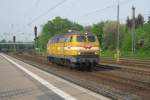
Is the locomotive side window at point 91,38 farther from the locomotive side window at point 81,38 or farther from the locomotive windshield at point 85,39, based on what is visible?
the locomotive side window at point 81,38

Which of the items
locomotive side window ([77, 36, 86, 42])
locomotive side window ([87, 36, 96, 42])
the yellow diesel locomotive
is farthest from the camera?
locomotive side window ([87, 36, 96, 42])

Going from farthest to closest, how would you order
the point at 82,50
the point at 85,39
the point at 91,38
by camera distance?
the point at 91,38
the point at 85,39
the point at 82,50

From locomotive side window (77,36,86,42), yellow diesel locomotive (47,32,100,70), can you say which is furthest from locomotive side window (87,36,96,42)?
locomotive side window (77,36,86,42)

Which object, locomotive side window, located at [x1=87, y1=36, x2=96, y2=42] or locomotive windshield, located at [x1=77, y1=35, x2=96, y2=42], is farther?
locomotive side window, located at [x1=87, y1=36, x2=96, y2=42]

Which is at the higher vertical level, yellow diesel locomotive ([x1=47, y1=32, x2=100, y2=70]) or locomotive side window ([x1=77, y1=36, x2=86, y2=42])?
locomotive side window ([x1=77, y1=36, x2=86, y2=42])

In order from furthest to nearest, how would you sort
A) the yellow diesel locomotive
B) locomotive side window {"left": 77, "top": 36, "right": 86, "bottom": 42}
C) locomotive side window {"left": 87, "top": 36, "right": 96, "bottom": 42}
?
locomotive side window {"left": 87, "top": 36, "right": 96, "bottom": 42}
locomotive side window {"left": 77, "top": 36, "right": 86, "bottom": 42}
the yellow diesel locomotive

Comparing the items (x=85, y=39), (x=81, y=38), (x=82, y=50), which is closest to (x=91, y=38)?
(x=85, y=39)

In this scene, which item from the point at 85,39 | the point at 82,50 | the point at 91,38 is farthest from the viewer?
the point at 91,38

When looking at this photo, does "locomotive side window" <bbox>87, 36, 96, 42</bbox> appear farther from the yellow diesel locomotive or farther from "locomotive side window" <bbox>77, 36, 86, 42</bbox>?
→ "locomotive side window" <bbox>77, 36, 86, 42</bbox>

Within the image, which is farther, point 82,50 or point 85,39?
point 85,39

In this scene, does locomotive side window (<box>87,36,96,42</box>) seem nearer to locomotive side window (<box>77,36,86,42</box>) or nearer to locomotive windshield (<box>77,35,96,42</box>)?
locomotive windshield (<box>77,35,96,42</box>)

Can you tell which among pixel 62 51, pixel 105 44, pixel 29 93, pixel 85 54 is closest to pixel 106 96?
pixel 29 93

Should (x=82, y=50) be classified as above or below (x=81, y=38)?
below

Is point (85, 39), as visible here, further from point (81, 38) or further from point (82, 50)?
point (82, 50)
